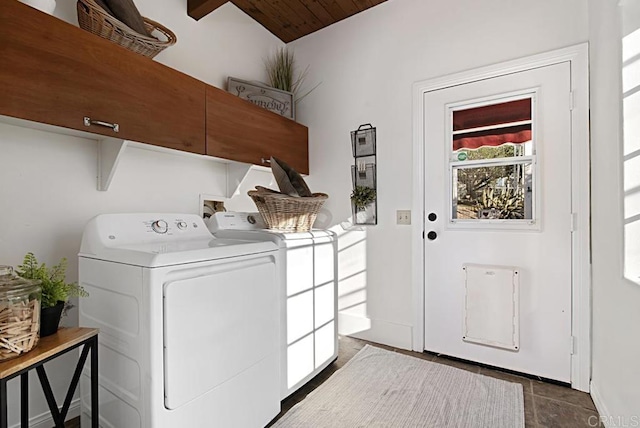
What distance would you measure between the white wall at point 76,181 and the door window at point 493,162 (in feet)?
5.84

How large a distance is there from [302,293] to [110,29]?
1.70 metres

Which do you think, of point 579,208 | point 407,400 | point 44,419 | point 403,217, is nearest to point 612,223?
point 579,208

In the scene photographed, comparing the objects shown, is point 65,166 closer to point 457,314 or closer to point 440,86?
point 440,86

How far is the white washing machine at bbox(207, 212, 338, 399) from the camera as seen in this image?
1.79m

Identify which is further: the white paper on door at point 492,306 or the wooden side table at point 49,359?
the white paper on door at point 492,306

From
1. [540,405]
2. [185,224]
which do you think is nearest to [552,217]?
[540,405]

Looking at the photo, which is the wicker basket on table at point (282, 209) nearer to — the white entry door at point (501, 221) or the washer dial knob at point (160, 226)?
the washer dial knob at point (160, 226)

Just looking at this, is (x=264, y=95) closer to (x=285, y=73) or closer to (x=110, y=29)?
(x=285, y=73)

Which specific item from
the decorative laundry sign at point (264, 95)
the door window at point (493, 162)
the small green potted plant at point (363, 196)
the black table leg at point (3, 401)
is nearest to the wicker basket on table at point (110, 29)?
the decorative laundry sign at point (264, 95)

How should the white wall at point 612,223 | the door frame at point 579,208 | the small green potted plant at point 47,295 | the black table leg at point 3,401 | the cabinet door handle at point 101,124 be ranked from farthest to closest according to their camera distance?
the door frame at point 579,208, the cabinet door handle at point 101,124, the white wall at point 612,223, the small green potted plant at point 47,295, the black table leg at point 3,401

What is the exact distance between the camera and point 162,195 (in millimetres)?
2098

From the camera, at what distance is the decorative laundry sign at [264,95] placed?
2527mm

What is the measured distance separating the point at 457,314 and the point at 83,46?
2.68 metres

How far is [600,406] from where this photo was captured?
1.65 m
